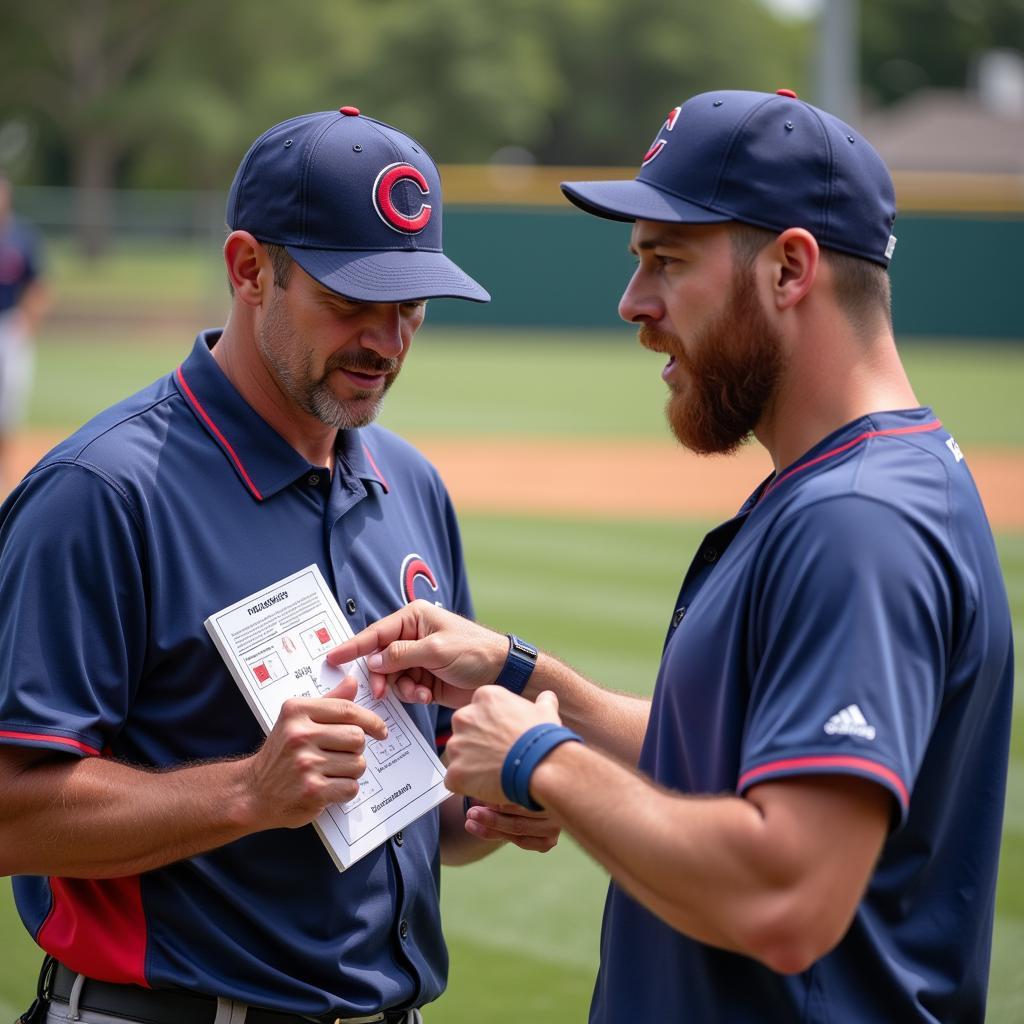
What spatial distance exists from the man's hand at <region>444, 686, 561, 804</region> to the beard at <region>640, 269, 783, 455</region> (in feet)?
1.84

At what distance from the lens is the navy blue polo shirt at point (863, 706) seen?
2.02m

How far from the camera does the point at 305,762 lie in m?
2.52

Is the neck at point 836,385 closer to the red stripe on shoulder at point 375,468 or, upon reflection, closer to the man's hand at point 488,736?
the man's hand at point 488,736

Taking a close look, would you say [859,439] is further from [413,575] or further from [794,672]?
[413,575]

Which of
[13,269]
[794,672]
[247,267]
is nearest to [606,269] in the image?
[13,269]

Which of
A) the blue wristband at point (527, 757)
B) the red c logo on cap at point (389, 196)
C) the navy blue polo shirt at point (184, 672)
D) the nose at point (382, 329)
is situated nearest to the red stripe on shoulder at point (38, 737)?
the navy blue polo shirt at point (184, 672)

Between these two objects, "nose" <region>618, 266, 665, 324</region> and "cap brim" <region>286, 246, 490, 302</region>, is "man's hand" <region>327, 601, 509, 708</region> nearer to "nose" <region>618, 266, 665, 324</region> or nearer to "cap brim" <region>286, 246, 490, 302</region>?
"cap brim" <region>286, 246, 490, 302</region>

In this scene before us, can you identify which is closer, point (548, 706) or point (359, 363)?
point (548, 706)

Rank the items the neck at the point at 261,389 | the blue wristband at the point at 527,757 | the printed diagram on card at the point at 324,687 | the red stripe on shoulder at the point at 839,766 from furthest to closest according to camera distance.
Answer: the neck at the point at 261,389 < the printed diagram on card at the point at 324,687 < the blue wristband at the point at 527,757 < the red stripe on shoulder at the point at 839,766

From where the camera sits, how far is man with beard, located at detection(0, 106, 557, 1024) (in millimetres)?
2551

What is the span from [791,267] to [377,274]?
2.94ft

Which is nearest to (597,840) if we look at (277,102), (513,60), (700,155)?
(700,155)

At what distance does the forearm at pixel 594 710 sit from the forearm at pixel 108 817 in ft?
2.37

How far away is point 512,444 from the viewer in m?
18.2
